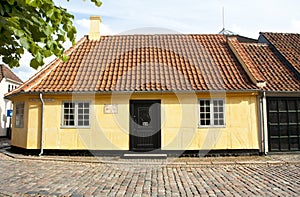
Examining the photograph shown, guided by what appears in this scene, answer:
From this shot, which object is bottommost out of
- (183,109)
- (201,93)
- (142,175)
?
(142,175)

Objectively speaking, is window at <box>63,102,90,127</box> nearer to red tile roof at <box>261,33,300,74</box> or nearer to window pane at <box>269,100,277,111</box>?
window pane at <box>269,100,277,111</box>

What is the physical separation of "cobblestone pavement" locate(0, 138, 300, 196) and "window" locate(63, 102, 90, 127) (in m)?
1.66

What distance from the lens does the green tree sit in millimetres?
3145

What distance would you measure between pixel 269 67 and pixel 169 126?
6.02 meters

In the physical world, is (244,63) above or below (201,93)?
above

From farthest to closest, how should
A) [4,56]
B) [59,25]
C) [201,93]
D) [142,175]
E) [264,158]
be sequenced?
[201,93], [264,158], [142,175], [4,56], [59,25]

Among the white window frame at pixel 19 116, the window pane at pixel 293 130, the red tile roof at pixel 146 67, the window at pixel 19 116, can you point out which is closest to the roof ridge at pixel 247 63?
the red tile roof at pixel 146 67

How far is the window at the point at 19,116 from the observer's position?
12125 mm

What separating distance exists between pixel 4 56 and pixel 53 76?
323 inches

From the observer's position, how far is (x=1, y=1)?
337 centimetres

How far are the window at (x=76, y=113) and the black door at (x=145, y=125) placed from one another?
1.94 metres

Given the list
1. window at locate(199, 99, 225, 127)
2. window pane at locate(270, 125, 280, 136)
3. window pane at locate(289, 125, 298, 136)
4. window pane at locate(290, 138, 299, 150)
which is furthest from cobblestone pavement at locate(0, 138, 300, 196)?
window at locate(199, 99, 225, 127)

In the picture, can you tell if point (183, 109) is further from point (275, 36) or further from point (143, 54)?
point (275, 36)

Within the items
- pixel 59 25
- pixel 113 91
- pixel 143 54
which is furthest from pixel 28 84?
pixel 59 25
